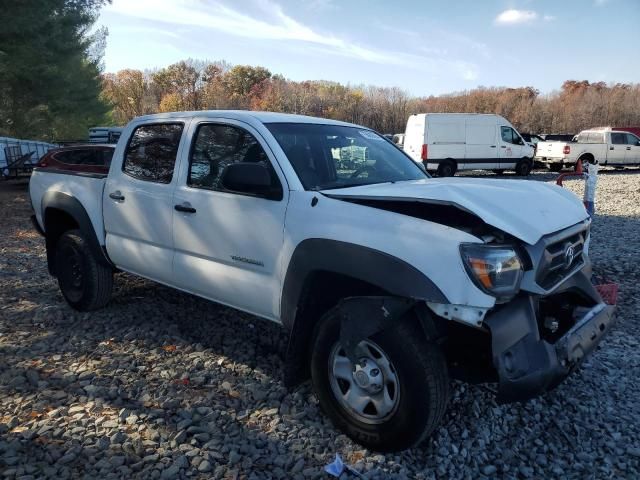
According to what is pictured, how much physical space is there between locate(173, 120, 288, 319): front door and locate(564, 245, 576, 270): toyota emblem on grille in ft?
5.51

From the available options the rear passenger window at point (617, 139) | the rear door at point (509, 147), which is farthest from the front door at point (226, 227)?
the rear passenger window at point (617, 139)

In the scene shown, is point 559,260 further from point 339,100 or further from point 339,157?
point 339,100

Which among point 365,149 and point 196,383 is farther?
point 365,149

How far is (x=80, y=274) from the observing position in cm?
501

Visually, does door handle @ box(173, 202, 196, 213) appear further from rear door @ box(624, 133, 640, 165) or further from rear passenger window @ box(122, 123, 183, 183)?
rear door @ box(624, 133, 640, 165)

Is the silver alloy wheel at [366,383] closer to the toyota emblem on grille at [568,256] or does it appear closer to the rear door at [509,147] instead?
the toyota emblem on grille at [568,256]

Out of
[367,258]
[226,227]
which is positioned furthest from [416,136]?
[367,258]

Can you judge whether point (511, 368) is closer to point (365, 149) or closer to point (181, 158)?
point (365, 149)

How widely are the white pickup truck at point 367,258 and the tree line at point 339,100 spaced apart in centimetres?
5080

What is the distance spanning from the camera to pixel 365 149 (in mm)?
4031

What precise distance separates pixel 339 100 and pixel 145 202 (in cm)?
6042

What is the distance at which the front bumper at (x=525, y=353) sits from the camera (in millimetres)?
2455

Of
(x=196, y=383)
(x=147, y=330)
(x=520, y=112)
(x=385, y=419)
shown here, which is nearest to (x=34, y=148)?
(x=147, y=330)

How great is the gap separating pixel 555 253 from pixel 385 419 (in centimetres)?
131
